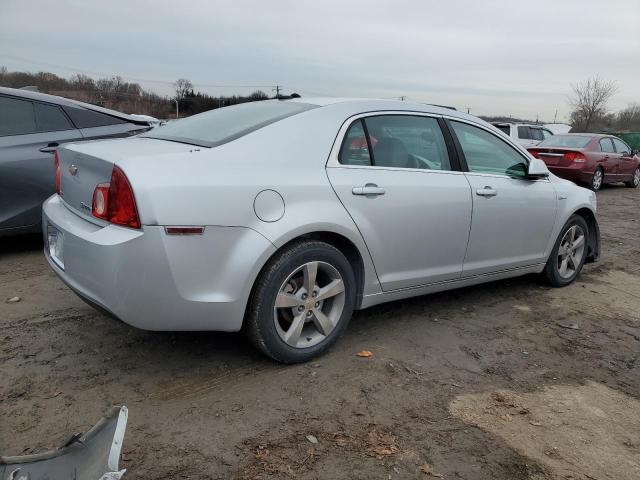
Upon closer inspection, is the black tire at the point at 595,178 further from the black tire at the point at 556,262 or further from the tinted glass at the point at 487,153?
the tinted glass at the point at 487,153

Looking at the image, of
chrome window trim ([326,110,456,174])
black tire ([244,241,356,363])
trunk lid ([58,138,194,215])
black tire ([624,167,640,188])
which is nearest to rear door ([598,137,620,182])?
black tire ([624,167,640,188])

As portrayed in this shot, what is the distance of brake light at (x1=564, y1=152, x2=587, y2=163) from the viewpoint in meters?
12.5

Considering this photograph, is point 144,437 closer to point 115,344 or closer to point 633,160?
point 115,344

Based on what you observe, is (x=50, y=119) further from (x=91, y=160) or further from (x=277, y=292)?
(x=277, y=292)

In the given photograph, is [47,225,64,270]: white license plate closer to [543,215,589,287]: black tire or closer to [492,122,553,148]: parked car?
[543,215,589,287]: black tire

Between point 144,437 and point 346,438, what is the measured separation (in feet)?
3.00

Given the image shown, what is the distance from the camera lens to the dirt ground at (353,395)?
239cm

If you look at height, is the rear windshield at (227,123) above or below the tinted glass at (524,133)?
above

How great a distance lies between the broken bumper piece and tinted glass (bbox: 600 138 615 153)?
13857mm

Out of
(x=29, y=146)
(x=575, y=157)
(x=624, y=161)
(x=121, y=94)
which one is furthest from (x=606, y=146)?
(x=121, y=94)

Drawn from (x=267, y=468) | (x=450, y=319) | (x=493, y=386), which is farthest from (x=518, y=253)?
(x=267, y=468)

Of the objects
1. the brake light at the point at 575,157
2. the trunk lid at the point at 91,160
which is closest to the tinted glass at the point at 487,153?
the trunk lid at the point at 91,160

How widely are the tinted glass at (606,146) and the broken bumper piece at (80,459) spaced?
13.9 meters

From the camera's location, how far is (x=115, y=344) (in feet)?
11.1
